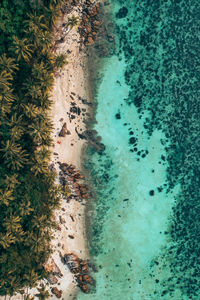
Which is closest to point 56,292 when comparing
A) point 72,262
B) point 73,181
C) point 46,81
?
point 72,262

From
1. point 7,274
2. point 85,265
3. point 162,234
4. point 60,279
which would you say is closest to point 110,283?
point 85,265

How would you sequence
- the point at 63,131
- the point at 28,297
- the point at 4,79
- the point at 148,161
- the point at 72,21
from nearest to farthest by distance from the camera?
the point at 4,79 → the point at 72,21 → the point at 28,297 → the point at 63,131 → the point at 148,161

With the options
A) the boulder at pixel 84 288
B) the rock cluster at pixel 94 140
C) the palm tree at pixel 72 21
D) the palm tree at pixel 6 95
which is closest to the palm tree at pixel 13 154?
the palm tree at pixel 6 95

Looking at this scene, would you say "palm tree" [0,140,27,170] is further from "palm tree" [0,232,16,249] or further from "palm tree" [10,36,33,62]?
"palm tree" [10,36,33,62]

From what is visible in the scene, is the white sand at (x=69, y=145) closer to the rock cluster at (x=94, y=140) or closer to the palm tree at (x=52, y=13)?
the rock cluster at (x=94, y=140)

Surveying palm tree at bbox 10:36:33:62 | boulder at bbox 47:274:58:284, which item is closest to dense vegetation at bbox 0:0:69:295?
palm tree at bbox 10:36:33:62

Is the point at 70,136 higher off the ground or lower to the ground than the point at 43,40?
lower

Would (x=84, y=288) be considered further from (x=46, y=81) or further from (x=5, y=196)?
(x=46, y=81)

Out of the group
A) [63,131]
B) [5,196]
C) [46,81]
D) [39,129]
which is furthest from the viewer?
[63,131]
